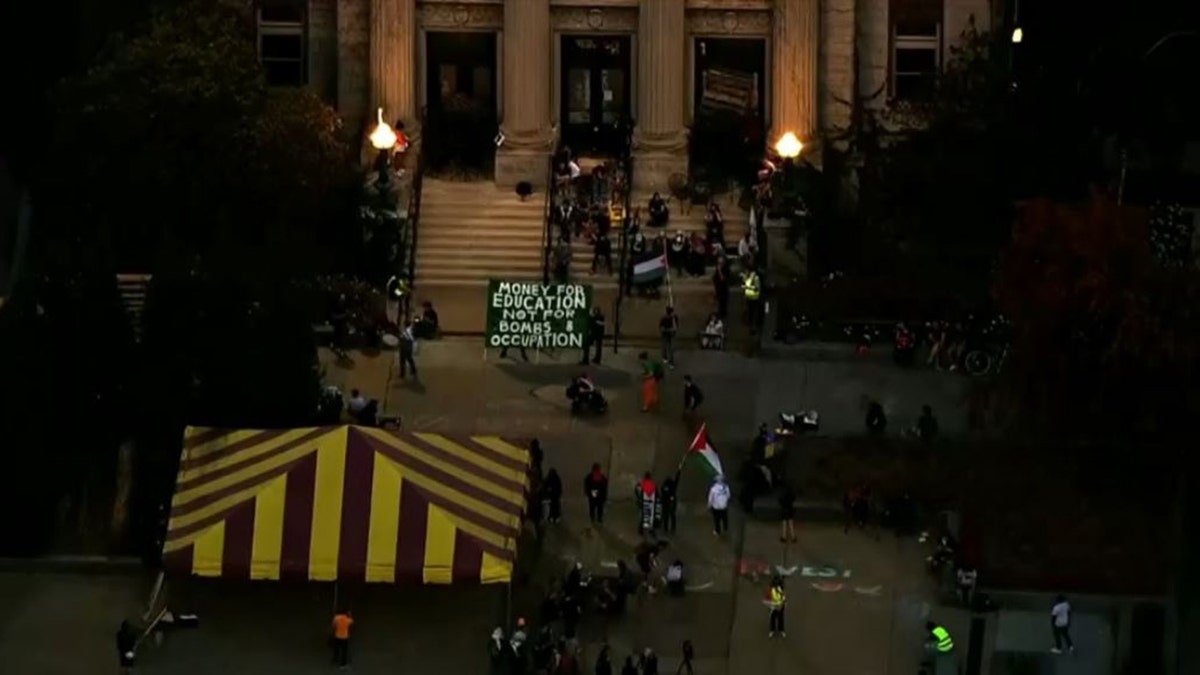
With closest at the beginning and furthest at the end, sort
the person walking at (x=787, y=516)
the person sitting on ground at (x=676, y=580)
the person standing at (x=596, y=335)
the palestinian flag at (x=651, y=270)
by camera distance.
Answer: the person sitting on ground at (x=676, y=580) → the person walking at (x=787, y=516) → the person standing at (x=596, y=335) → the palestinian flag at (x=651, y=270)

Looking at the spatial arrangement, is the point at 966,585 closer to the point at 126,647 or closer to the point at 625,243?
the point at 126,647

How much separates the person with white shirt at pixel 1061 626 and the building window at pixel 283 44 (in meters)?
27.1

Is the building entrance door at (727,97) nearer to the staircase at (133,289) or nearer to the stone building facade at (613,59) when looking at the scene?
the stone building facade at (613,59)

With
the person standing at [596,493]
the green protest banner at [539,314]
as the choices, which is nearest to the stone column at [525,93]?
the green protest banner at [539,314]

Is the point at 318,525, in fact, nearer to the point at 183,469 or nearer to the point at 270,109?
the point at 183,469

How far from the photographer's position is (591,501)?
6119 centimetres

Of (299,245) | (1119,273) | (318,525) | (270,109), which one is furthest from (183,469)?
Result: (1119,273)

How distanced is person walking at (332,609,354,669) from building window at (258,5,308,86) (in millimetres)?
22968

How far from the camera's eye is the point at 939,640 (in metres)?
57.2

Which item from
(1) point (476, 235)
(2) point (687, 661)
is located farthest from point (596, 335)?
(2) point (687, 661)

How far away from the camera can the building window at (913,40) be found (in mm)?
76562

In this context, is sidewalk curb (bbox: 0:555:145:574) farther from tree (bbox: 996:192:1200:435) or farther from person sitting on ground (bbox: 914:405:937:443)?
tree (bbox: 996:192:1200:435)

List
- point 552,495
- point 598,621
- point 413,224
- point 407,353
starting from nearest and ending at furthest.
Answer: point 598,621, point 552,495, point 407,353, point 413,224

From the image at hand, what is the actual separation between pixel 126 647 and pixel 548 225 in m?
20.1
